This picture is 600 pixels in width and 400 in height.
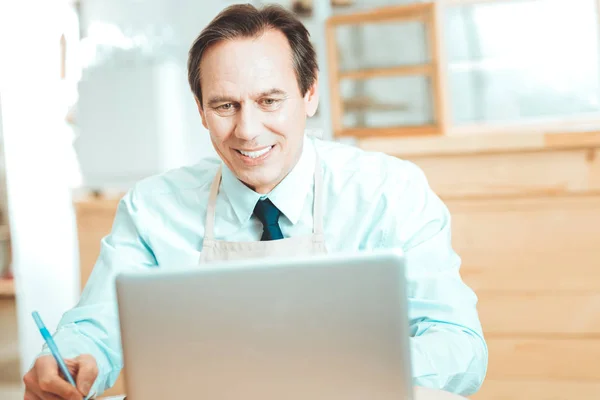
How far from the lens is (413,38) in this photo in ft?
10.1

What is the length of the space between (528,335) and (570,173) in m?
0.53

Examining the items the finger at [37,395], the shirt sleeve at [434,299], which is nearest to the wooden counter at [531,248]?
the shirt sleeve at [434,299]

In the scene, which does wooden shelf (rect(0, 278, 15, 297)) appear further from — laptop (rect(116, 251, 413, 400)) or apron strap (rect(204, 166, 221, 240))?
laptop (rect(116, 251, 413, 400))

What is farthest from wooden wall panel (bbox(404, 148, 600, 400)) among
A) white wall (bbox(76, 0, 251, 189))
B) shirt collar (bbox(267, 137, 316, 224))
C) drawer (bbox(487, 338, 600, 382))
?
white wall (bbox(76, 0, 251, 189))

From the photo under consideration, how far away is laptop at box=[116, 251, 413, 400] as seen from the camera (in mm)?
737

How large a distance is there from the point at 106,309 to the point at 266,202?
406mm

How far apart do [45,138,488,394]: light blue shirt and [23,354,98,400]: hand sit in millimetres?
194

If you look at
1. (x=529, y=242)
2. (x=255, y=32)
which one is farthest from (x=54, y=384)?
(x=529, y=242)

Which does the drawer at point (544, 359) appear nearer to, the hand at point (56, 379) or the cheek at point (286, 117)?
the cheek at point (286, 117)

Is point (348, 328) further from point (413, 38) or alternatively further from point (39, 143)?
point (413, 38)

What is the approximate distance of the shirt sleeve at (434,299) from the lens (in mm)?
1132

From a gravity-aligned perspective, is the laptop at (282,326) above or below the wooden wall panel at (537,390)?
above

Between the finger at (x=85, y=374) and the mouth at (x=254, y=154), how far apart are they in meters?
0.55

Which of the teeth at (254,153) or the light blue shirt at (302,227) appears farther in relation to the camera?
the teeth at (254,153)
